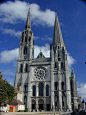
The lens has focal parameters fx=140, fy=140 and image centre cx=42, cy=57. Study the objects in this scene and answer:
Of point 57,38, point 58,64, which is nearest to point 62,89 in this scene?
point 58,64

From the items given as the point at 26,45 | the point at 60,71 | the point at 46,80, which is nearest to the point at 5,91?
the point at 46,80

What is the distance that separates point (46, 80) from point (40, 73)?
3.67 m

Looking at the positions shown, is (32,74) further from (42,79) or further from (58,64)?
(58,64)

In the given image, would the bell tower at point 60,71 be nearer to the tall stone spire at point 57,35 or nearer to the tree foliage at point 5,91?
the tall stone spire at point 57,35

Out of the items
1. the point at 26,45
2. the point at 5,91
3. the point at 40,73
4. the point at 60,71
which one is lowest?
the point at 5,91

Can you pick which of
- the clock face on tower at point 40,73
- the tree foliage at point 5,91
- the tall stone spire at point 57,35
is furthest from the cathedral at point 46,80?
the tree foliage at point 5,91

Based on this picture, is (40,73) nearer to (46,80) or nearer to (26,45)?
(46,80)

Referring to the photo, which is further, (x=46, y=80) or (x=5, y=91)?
(x=46, y=80)

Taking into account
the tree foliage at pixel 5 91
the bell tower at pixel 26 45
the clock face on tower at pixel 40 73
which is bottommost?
the tree foliage at pixel 5 91

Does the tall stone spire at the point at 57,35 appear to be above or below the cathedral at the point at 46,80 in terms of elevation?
above

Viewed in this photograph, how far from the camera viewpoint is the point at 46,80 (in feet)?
174

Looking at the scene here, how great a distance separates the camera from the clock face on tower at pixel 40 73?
53859 mm

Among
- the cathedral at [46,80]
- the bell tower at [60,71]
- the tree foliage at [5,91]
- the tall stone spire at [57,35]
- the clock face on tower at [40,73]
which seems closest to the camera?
the tree foliage at [5,91]

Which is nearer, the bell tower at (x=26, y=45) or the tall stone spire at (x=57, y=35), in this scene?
the bell tower at (x=26, y=45)
